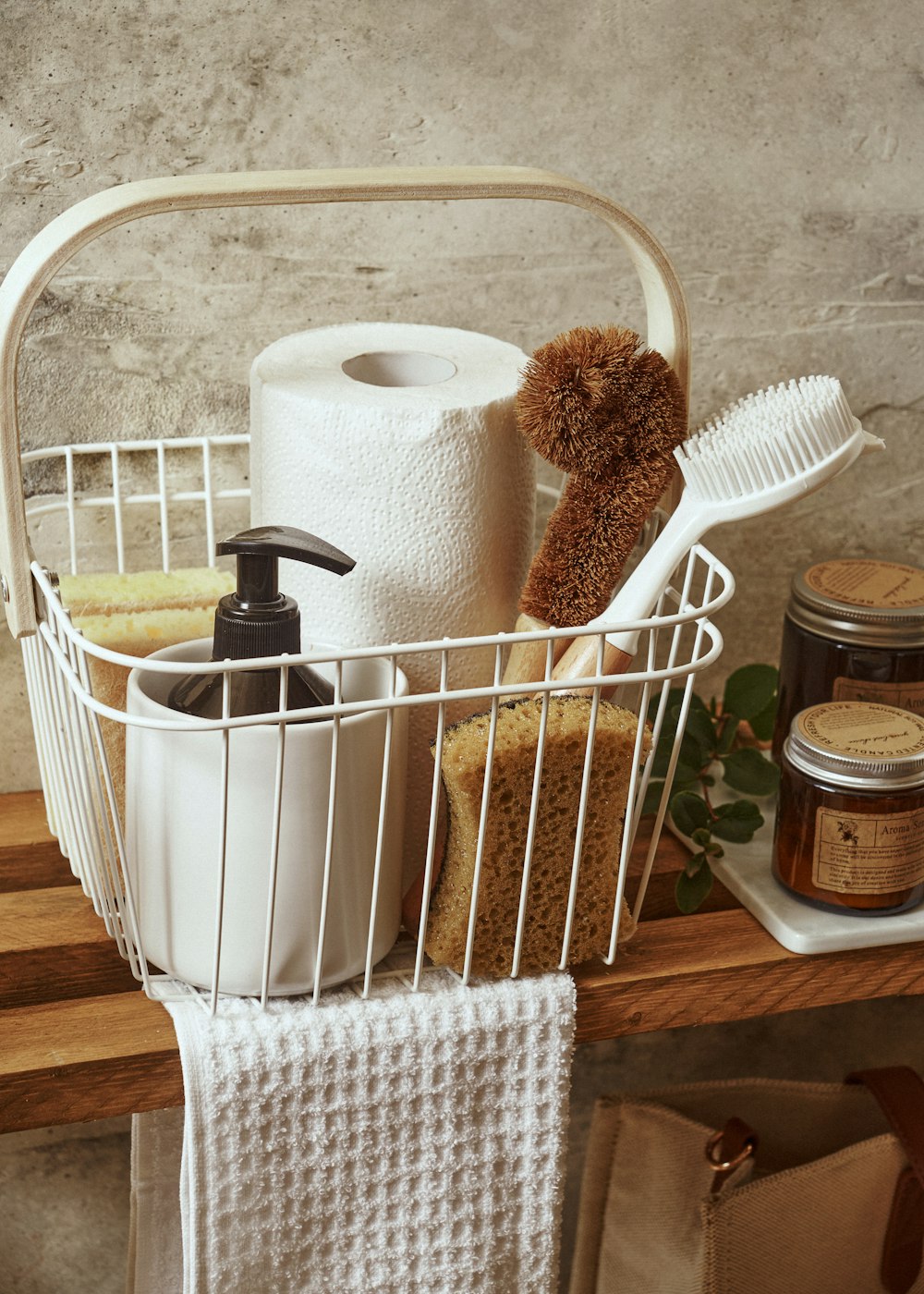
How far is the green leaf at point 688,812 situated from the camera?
20.7 inches

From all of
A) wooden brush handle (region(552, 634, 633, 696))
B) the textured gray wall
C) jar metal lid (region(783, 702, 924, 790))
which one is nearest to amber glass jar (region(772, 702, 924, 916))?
jar metal lid (region(783, 702, 924, 790))

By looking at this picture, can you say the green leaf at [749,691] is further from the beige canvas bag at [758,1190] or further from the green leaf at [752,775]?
the beige canvas bag at [758,1190]

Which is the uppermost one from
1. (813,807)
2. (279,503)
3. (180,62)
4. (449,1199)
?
(180,62)

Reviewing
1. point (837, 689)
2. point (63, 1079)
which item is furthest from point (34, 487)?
point (837, 689)

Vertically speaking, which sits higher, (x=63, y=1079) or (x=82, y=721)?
(x=82, y=721)

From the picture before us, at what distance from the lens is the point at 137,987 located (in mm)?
462

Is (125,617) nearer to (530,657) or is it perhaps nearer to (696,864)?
(530,657)

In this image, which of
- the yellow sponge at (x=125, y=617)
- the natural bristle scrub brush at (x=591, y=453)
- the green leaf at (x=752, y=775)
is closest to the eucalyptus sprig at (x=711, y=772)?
the green leaf at (x=752, y=775)

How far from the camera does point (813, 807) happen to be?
48 centimetres

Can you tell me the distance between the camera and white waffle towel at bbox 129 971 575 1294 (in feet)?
1.35

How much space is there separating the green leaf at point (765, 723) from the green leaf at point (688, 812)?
0.30 ft

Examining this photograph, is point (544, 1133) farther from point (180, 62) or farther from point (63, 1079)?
point (180, 62)

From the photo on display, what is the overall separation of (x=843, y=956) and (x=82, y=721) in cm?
31

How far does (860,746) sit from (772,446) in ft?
0.43
